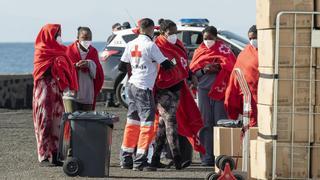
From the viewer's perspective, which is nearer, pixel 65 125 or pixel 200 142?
pixel 65 125

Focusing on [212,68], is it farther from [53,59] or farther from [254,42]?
[53,59]

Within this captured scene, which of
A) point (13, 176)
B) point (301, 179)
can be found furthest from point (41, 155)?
point (301, 179)

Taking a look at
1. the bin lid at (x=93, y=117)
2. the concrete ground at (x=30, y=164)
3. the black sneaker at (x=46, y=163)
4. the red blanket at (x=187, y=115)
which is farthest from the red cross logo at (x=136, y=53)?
the black sneaker at (x=46, y=163)

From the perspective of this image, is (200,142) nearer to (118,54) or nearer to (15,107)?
(118,54)

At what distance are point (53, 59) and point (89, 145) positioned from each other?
1872 millimetres

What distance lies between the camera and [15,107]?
27844 millimetres

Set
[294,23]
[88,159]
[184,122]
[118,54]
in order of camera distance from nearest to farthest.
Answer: [294,23] → [88,159] → [184,122] → [118,54]

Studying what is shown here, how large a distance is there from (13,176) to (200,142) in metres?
2.88

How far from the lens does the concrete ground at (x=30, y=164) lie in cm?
1430

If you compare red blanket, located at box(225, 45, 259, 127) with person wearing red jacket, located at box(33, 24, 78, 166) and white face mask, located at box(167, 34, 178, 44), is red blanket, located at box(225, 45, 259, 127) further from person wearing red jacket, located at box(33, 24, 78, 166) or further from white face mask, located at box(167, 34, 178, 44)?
person wearing red jacket, located at box(33, 24, 78, 166)

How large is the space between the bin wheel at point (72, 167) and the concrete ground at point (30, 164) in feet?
0.28

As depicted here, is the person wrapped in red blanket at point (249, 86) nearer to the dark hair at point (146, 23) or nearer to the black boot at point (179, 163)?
the black boot at point (179, 163)

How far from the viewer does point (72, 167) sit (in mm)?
14023

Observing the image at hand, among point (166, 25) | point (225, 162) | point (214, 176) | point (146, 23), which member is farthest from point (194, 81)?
point (214, 176)
